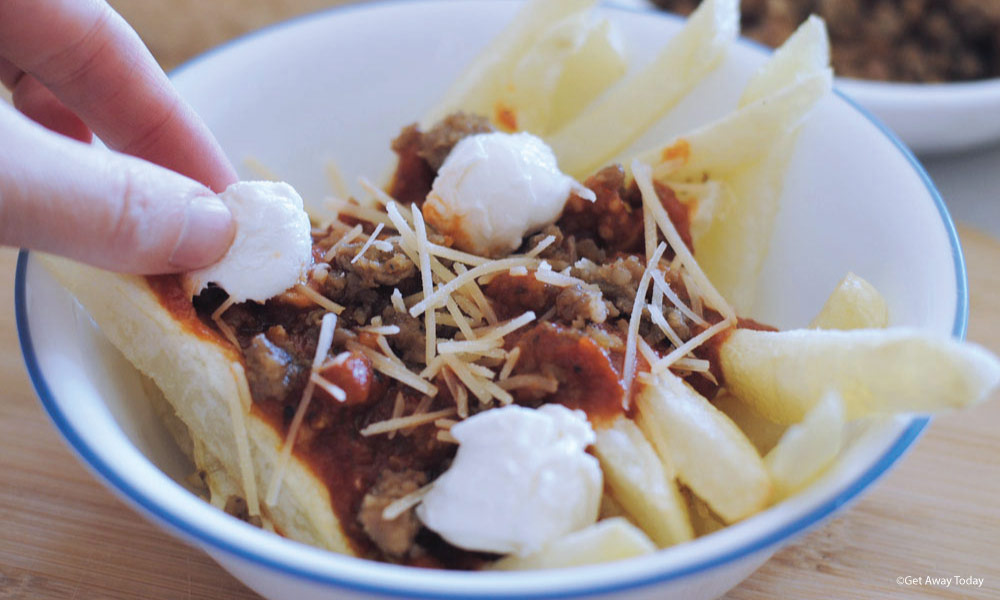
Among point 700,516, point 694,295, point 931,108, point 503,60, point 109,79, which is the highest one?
point 109,79

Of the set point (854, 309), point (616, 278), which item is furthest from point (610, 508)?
point (854, 309)

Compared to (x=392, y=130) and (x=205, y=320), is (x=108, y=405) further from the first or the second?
(x=392, y=130)

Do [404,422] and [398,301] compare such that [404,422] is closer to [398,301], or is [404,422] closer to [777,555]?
[398,301]

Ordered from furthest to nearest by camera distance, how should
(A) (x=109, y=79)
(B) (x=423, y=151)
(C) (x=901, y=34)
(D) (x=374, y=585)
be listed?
(C) (x=901, y=34), (B) (x=423, y=151), (A) (x=109, y=79), (D) (x=374, y=585)

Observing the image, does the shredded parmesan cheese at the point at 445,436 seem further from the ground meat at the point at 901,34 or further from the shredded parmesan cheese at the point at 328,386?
the ground meat at the point at 901,34

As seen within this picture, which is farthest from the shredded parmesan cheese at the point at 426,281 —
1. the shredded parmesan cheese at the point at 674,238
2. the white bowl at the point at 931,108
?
the white bowl at the point at 931,108

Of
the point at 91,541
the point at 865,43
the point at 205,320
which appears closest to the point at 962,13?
the point at 865,43

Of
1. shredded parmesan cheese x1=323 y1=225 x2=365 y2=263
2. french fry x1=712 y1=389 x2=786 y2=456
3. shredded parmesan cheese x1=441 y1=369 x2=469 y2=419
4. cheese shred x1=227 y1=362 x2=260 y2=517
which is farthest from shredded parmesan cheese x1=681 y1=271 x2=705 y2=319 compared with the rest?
cheese shred x1=227 y1=362 x2=260 y2=517
